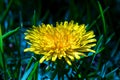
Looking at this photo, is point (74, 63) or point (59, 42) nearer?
point (59, 42)

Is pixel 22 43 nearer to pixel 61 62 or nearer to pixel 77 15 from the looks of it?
pixel 77 15

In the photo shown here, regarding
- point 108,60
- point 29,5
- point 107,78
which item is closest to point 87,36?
point 107,78

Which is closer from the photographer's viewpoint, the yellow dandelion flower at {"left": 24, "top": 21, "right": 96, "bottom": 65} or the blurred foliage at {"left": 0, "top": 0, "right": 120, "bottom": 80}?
the yellow dandelion flower at {"left": 24, "top": 21, "right": 96, "bottom": 65}

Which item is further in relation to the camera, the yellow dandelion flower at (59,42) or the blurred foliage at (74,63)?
the blurred foliage at (74,63)
